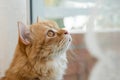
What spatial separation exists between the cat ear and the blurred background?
11.1 inches

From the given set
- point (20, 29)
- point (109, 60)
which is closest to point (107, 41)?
point (109, 60)

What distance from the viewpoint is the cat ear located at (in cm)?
100

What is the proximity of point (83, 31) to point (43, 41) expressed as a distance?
374 mm

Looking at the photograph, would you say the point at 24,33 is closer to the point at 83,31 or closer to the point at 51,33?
the point at 51,33

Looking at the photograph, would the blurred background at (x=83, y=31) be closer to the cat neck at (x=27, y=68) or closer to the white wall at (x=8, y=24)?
the white wall at (x=8, y=24)

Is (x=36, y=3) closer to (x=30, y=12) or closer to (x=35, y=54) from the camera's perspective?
(x=30, y=12)

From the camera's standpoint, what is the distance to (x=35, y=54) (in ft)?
3.38

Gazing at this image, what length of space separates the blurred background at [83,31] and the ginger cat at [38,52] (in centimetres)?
24

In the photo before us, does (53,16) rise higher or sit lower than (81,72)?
higher

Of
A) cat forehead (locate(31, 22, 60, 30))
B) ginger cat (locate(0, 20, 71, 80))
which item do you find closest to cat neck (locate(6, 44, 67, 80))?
ginger cat (locate(0, 20, 71, 80))

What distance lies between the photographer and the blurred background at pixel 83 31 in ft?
4.13

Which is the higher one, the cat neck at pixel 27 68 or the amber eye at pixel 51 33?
the amber eye at pixel 51 33

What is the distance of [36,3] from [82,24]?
354 mm

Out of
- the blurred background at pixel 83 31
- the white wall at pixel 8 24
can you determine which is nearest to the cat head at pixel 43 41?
the blurred background at pixel 83 31
